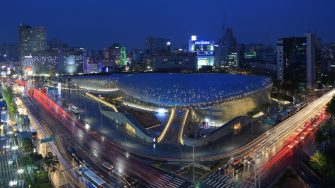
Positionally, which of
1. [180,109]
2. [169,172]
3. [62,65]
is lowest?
[169,172]

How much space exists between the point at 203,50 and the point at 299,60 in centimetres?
2432

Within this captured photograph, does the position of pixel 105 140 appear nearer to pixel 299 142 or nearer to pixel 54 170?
pixel 54 170

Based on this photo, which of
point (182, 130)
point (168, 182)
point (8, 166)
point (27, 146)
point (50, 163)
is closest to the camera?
point (168, 182)

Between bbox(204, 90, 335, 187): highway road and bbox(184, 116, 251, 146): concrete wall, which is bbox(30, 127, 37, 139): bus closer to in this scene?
bbox(184, 116, 251, 146): concrete wall

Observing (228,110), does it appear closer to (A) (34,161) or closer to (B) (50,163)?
(B) (50,163)

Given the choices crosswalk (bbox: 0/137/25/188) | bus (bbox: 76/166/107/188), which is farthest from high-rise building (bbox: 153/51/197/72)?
bus (bbox: 76/166/107/188)

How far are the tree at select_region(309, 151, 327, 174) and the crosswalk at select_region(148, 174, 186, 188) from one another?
8.06m

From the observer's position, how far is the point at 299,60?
62.6m

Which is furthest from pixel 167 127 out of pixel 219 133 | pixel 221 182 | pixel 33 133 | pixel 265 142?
pixel 33 133

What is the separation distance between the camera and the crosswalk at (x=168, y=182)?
58.2 ft

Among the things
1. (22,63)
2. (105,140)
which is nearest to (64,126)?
(105,140)

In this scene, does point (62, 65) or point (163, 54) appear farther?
point (62, 65)

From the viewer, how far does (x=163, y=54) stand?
72375 millimetres

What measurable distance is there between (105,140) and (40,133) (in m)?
7.62
